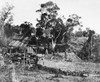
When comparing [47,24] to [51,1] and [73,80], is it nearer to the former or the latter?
[51,1]

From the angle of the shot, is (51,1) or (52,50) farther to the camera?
(51,1)

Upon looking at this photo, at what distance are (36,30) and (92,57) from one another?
34.7ft

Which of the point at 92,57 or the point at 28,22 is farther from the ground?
the point at 28,22

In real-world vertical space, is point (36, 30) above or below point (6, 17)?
below

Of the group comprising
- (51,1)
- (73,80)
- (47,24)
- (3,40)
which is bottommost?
(73,80)

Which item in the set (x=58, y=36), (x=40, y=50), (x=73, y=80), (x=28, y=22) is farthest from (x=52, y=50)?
(x=73, y=80)

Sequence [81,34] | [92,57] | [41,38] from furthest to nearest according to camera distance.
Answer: [81,34] < [41,38] < [92,57]

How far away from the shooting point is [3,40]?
25891mm

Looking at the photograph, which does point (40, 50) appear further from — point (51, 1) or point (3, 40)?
point (51, 1)

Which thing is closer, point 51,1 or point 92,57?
point 92,57

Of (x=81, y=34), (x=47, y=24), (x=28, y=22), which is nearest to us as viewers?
(x=47, y=24)

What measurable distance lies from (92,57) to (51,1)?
12.3 meters

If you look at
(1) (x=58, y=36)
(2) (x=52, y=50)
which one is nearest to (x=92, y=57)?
(2) (x=52, y=50)

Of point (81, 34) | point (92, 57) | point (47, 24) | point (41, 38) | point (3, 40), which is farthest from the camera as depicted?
point (81, 34)
